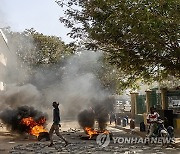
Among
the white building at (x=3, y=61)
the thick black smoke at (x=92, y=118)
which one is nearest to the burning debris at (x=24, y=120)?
the thick black smoke at (x=92, y=118)

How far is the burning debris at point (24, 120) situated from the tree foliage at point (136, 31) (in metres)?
4.66

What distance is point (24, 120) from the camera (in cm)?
1575

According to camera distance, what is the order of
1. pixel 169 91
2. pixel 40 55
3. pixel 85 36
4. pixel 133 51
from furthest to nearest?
pixel 40 55, pixel 169 91, pixel 85 36, pixel 133 51

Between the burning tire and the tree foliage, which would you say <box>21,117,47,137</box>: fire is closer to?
the burning tire

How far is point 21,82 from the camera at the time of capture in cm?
3588

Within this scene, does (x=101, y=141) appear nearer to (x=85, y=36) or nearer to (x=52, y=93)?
(x=85, y=36)

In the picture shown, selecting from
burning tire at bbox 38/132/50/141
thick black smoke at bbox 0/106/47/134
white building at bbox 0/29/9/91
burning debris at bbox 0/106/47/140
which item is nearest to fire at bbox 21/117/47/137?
burning debris at bbox 0/106/47/140

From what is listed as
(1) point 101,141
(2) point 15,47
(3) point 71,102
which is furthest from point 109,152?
(2) point 15,47

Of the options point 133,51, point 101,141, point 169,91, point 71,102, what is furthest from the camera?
point 71,102

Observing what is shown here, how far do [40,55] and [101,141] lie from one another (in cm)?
2713

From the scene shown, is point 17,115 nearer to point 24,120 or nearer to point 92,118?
point 24,120

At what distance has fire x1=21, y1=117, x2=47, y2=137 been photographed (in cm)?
1496

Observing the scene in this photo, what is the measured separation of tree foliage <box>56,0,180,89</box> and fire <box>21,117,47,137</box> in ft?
15.7

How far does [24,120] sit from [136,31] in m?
7.29
